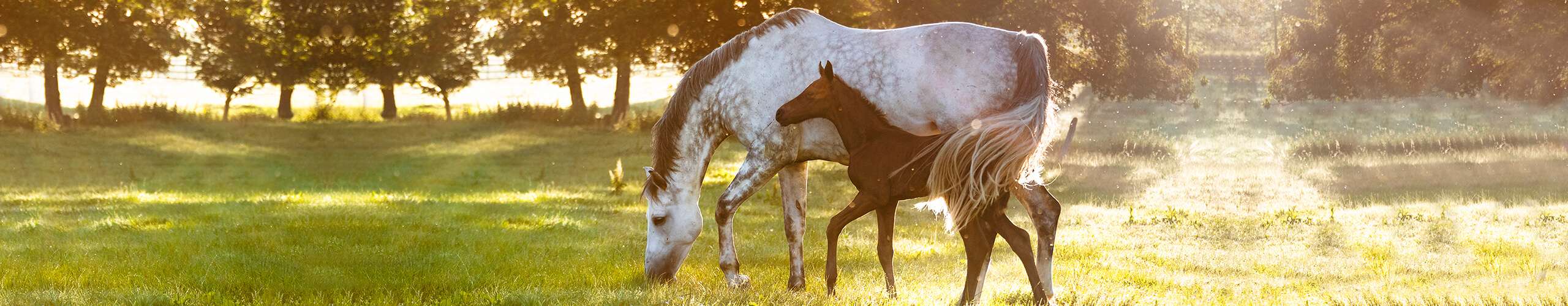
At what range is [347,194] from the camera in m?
12.4

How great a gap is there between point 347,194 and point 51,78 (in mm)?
21077

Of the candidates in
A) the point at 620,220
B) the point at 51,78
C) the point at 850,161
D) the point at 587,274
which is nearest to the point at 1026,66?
the point at 850,161

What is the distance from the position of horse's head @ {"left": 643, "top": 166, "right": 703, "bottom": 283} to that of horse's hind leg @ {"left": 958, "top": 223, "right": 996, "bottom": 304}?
2.06 meters

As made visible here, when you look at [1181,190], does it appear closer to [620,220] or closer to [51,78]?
[620,220]

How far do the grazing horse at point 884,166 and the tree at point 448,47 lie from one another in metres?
19.2

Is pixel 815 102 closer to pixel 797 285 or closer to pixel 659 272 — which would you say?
pixel 797 285

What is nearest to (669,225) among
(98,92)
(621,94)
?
(621,94)

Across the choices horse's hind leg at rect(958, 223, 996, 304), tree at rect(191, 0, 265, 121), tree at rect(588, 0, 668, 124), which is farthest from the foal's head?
tree at rect(191, 0, 265, 121)

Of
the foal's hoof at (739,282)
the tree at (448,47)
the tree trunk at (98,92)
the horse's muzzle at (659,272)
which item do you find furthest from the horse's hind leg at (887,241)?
the tree trunk at (98,92)

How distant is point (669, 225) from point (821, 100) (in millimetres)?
1783

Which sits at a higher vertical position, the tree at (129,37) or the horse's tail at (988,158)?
the tree at (129,37)

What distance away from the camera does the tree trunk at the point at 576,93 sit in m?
33.0

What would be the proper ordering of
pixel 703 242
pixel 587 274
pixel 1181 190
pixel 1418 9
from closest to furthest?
pixel 587 274
pixel 703 242
pixel 1181 190
pixel 1418 9

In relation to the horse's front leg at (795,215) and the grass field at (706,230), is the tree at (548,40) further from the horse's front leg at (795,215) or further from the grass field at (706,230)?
the horse's front leg at (795,215)
